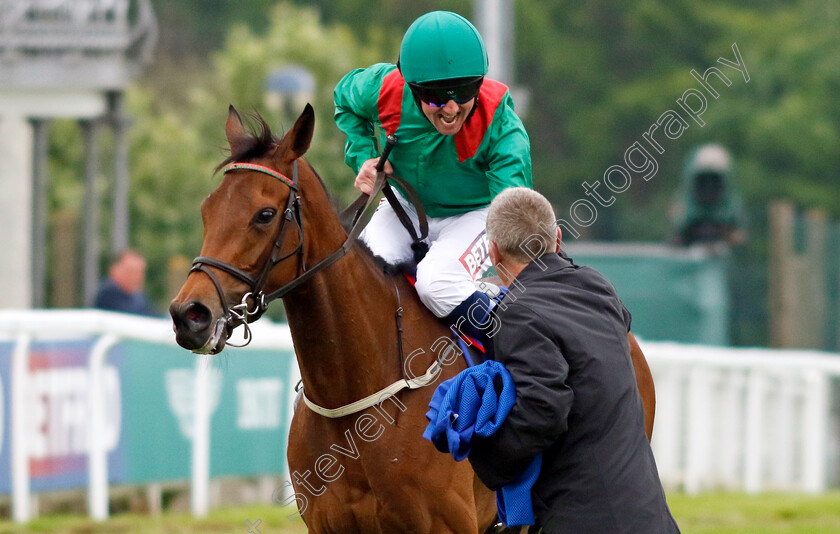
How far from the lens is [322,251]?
4.08 m

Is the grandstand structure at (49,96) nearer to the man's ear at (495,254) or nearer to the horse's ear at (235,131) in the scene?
the horse's ear at (235,131)

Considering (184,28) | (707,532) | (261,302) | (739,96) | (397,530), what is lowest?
(707,532)

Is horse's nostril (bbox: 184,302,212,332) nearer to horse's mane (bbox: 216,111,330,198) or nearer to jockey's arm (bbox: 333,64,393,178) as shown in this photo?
horse's mane (bbox: 216,111,330,198)

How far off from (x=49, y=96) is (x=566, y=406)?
10879 mm

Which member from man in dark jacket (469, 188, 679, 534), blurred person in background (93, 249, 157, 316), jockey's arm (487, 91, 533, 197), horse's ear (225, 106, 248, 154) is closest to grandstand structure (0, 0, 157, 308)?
blurred person in background (93, 249, 157, 316)

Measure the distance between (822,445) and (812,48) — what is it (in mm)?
20075

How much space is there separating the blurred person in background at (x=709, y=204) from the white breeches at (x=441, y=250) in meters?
8.49

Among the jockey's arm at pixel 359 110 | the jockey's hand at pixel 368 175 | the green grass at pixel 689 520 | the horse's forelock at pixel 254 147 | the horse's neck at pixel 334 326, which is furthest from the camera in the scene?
the green grass at pixel 689 520

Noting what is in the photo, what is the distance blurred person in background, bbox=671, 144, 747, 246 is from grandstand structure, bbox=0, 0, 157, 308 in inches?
252

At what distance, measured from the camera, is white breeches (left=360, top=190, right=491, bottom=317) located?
14.1ft

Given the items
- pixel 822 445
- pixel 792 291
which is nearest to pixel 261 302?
pixel 822 445

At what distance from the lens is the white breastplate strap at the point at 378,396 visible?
409cm

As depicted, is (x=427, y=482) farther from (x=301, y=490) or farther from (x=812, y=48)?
(x=812, y=48)

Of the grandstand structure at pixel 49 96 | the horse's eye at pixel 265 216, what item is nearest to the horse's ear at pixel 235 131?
the horse's eye at pixel 265 216
